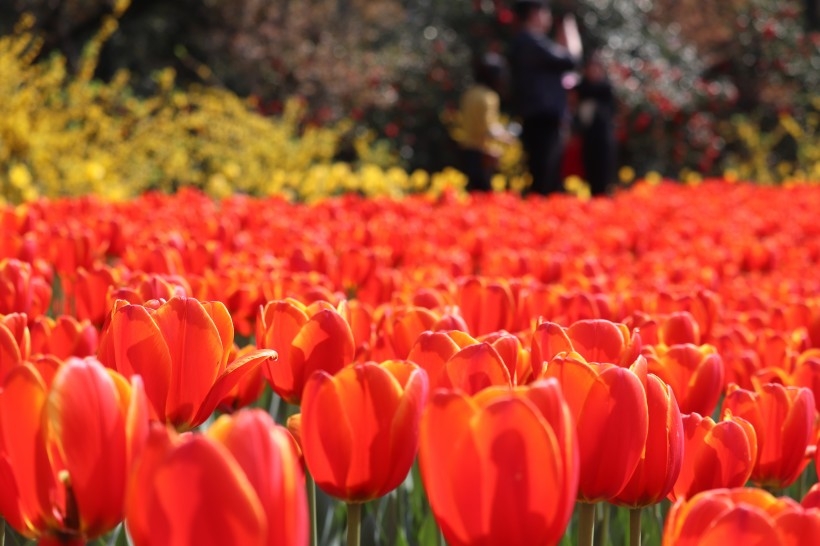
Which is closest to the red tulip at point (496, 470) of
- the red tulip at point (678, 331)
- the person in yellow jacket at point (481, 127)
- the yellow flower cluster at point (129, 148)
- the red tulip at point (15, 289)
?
the red tulip at point (678, 331)

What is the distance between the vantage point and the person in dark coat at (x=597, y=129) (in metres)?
12.1

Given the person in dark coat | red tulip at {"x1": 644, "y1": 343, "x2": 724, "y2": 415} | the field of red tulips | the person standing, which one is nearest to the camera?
the field of red tulips

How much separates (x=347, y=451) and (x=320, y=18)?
18.0 m

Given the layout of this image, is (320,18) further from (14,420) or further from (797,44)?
(14,420)

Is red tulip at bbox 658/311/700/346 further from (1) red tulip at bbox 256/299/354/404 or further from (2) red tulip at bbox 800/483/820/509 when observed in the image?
(2) red tulip at bbox 800/483/820/509

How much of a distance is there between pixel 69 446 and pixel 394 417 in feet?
0.95

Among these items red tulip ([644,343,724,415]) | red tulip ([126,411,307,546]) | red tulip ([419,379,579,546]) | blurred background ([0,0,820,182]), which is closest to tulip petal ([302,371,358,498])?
red tulip ([419,379,579,546])

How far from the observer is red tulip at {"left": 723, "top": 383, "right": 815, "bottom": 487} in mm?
1328

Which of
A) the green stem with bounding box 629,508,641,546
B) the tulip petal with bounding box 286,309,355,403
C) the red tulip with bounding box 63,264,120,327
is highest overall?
the tulip petal with bounding box 286,309,355,403

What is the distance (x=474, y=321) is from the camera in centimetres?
200

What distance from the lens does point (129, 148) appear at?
25.9 ft

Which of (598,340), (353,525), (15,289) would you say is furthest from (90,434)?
(15,289)

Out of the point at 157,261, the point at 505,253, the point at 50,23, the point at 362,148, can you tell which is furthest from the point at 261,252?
the point at 50,23

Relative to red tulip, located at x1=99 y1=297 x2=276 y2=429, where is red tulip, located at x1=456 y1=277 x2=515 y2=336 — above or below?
below
